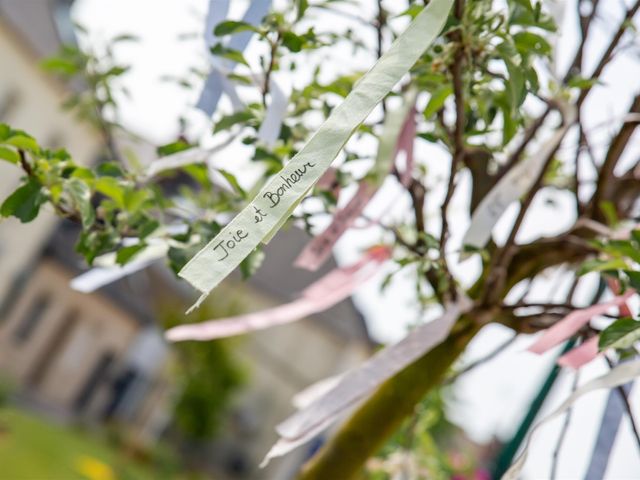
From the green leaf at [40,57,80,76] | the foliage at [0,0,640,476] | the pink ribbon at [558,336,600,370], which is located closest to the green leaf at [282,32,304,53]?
the foliage at [0,0,640,476]

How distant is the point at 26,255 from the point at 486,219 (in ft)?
66.8

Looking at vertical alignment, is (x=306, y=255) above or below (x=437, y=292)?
above

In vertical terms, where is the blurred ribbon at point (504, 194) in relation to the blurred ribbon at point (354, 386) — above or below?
above

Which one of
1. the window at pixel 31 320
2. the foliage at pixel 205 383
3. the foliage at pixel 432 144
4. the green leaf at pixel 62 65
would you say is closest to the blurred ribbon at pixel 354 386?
the foliage at pixel 432 144

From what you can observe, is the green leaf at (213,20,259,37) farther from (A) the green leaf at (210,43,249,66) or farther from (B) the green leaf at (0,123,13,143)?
(B) the green leaf at (0,123,13,143)

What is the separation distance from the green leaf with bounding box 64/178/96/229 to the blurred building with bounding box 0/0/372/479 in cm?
1540

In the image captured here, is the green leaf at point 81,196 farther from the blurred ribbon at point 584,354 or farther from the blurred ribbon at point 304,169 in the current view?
the blurred ribbon at point 584,354

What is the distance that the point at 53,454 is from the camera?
15438 mm

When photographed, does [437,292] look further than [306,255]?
Yes

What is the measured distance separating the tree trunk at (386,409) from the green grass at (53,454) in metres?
10.7

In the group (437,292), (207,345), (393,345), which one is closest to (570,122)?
(437,292)

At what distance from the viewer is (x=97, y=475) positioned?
1566 cm

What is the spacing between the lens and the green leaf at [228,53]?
1667 mm

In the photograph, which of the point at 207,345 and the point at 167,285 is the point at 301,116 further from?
the point at 167,285
